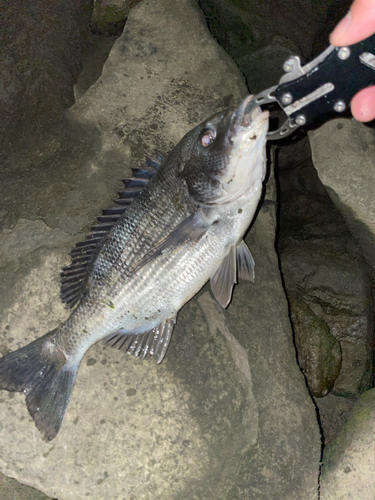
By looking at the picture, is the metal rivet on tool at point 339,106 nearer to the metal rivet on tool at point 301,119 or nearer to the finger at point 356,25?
the metal rivet on tool at point 301,119

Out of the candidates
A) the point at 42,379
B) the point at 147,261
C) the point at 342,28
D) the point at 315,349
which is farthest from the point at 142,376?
the point at 342,28

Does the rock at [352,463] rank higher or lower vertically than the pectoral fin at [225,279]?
lower

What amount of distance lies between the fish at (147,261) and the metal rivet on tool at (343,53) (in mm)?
642

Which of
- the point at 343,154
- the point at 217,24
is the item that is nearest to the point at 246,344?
the point at 343,154

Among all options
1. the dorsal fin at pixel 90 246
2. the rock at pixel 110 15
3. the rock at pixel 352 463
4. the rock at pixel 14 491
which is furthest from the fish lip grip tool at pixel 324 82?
the rock at pixel 14 491

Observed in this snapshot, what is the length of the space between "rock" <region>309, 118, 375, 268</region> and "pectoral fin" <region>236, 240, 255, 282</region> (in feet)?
3.87

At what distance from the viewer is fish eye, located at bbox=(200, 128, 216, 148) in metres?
2.49

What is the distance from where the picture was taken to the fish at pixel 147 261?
2.52 meters

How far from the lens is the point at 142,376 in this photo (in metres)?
2.69

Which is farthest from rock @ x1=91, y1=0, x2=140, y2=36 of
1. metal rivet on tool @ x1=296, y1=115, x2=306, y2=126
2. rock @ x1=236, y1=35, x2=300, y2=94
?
metal rivet on tool @ x1=296, y1=115, x2=306, y2=126

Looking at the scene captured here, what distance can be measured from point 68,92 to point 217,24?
216 centimetres

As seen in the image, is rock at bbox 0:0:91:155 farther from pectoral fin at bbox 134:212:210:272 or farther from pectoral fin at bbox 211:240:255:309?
pectoral fin at bbox 211:240:255:309

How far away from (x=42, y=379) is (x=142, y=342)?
742 millimetres

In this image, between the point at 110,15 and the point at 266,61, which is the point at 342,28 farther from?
the point at 110,15
